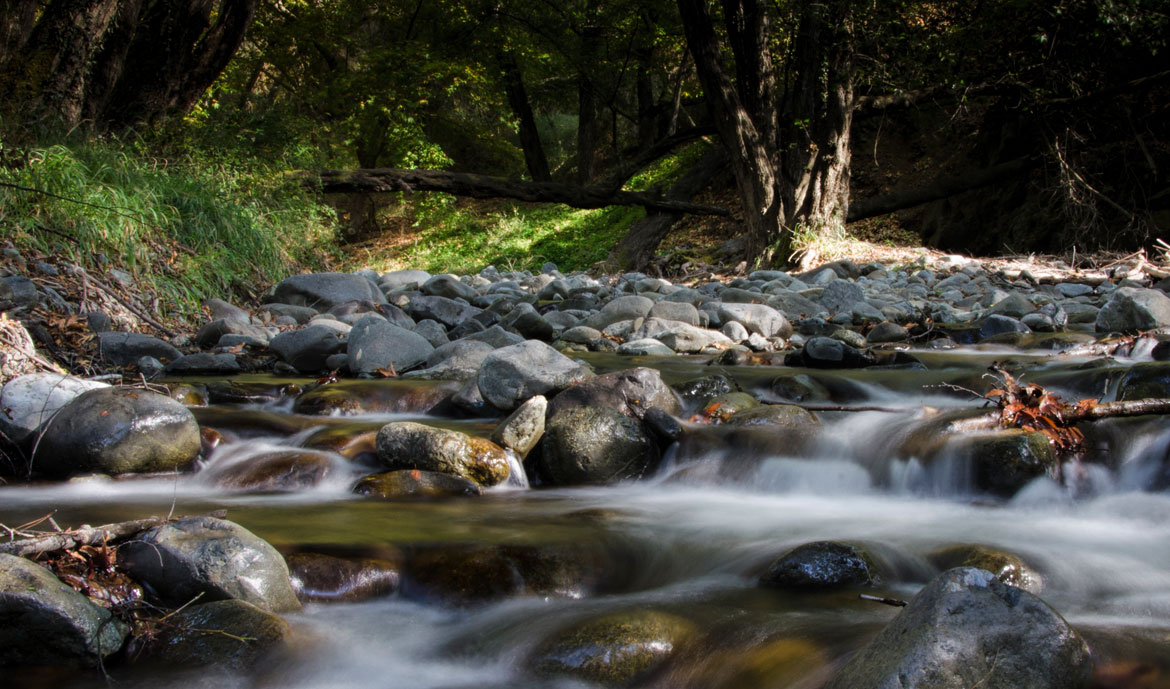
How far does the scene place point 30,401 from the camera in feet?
12.1

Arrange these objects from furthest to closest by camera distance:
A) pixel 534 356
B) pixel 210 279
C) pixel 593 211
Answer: pixel 593 211
pixel 210 279
pixel 534 356

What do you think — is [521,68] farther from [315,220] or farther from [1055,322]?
[1055,322]

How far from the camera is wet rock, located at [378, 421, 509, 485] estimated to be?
3555mm

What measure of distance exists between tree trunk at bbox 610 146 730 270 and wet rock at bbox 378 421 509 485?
9776 millimetres

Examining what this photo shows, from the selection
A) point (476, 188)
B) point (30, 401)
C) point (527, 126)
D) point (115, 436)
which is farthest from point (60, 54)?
point (527, 126)

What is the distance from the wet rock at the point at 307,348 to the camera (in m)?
5.96

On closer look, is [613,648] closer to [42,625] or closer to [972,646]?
[972,646]

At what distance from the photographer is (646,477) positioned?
377 cm

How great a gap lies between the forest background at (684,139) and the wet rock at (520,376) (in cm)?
247

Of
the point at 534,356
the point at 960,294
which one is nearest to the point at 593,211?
the point at 960,294

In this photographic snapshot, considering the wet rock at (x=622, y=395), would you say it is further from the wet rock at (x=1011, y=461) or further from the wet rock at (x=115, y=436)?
the wet rock at (x=115, y=436)

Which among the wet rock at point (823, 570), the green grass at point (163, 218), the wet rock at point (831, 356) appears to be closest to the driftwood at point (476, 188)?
the green grass at point (163, 218)

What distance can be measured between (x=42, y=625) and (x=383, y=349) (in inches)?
150

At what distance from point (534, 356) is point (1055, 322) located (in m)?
4.45
